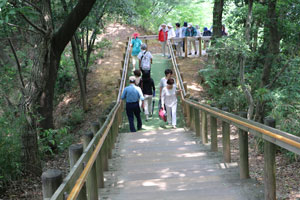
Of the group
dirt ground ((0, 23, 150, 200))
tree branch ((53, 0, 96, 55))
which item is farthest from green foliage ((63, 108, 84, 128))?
tree branch ((53, 0, 96, 55))

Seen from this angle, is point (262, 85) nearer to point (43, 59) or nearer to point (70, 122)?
point (43, 59)

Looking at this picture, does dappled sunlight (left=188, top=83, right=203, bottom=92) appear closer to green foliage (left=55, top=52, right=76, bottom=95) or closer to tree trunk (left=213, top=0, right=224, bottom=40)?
tree trunk (left=213, top=0, right=224, bottom=40)

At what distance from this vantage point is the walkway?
14.8 feet

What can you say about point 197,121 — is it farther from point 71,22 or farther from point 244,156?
point 71,22

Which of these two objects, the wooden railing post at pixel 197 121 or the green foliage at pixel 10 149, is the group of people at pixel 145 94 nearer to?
the wooden railing post at pixel 197 121

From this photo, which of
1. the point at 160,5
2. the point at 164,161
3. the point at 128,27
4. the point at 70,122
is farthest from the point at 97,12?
the point at 160,5

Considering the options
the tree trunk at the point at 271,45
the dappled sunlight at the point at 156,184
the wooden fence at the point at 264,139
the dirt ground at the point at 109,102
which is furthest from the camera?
the tree trunk at the point at 271,45

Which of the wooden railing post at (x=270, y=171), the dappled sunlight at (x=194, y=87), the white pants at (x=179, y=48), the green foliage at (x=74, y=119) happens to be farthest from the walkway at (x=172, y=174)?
the white pants at (x=179, y=48)

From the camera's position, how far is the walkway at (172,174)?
4496 mm

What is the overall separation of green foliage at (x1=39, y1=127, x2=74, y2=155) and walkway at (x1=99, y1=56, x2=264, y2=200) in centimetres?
184

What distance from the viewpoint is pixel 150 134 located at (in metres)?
9.30

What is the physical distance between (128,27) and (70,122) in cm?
1564

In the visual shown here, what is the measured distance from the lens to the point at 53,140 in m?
8.80

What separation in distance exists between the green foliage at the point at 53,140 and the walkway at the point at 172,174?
1.84 m
